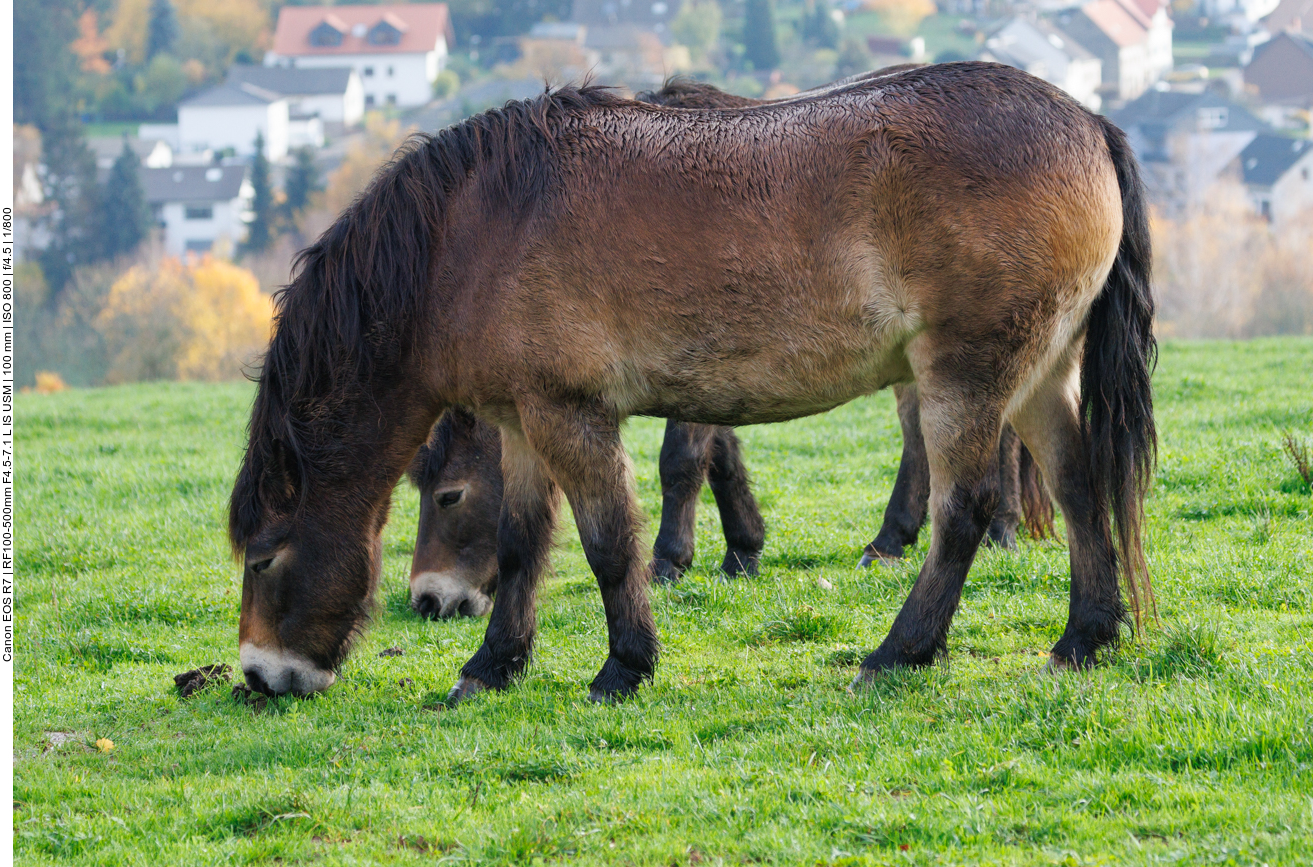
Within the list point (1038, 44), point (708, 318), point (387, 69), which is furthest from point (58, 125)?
point (708, 318)

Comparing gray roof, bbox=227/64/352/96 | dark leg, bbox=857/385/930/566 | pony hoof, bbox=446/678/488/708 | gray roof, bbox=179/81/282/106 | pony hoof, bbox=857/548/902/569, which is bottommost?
gray roof, bbox=179/81/282/106

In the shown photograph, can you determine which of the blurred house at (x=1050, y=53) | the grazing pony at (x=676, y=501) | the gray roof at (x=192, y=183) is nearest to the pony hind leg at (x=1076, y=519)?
the grazing pony at (x=676, y=501)

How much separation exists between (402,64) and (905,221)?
342ft

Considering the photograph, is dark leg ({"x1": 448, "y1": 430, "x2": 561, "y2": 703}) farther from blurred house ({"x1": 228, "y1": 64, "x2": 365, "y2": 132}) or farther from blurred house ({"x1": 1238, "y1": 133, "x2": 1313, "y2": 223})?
blurred house ({"x1": 228, "y1": 64, "x2": 365, "y2": 132})

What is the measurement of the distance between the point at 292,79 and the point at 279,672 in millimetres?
97191

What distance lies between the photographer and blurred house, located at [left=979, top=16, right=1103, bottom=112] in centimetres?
8594

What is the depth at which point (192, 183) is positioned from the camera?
74938 millimetres

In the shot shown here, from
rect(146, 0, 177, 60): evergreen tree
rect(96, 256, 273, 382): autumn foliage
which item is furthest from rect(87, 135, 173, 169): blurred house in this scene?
rect(96, 256, 273, 382): autumn foliage

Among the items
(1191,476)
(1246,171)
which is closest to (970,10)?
(1246,171)

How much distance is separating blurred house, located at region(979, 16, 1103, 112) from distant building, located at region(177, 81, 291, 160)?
170 ft

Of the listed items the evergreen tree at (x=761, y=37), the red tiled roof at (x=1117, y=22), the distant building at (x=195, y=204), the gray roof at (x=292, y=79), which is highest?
the red tiled roof at (x=1117, y=22)

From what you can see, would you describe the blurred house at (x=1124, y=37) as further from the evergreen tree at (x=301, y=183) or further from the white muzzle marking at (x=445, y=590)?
the white muzzle marking at (x=445, y=590)

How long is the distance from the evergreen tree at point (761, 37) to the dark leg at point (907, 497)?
82.4m

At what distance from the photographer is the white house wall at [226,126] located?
8775cm
